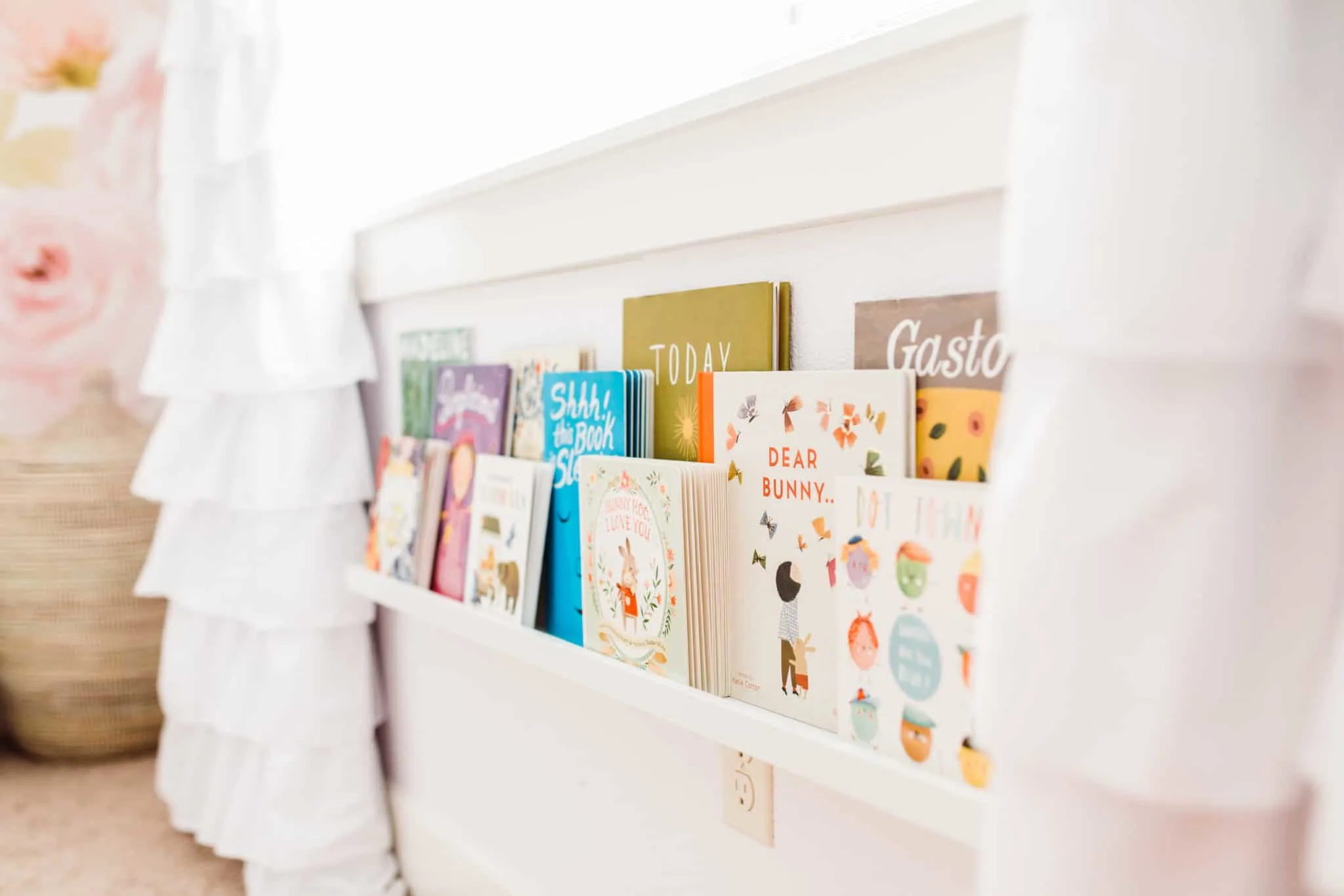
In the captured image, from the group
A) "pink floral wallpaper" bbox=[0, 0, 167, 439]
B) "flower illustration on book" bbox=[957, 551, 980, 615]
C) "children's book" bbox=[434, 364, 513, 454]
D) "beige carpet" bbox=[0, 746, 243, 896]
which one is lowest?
"beige carpet" bbox=[0, 746, 243, 896]

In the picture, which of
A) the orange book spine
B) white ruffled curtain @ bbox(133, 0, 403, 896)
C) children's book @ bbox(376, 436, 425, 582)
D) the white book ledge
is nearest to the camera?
the white book ledge

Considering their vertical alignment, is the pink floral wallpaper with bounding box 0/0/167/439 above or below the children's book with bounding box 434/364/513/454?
above

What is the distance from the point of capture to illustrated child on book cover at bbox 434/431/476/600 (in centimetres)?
117

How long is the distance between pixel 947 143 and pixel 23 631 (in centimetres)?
204

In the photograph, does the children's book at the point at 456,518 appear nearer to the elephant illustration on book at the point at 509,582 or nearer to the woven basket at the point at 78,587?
the elephant illustration on book at the point at 509,582

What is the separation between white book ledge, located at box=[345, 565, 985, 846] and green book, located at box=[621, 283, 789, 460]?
21 cm

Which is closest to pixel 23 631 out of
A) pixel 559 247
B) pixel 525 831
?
pixel 525 831

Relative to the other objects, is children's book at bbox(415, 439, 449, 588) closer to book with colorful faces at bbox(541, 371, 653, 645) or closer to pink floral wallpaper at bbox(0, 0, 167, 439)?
book with colorful faces at bbox(541, 371, 653, 645)

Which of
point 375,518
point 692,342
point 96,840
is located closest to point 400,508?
point 375,518

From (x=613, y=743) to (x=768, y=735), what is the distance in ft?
1.21

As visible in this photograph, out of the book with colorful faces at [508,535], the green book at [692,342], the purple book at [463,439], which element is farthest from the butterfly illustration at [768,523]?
the purple book at [463,439]

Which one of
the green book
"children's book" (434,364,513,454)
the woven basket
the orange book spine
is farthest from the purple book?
the woven basket

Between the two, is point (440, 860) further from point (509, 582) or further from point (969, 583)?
point (969, 583)

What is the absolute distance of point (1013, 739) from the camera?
0.41 metres
